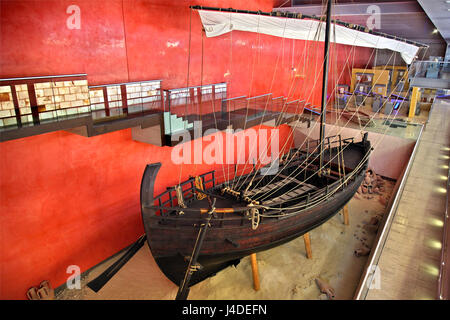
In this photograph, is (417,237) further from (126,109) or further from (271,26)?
(126,109)

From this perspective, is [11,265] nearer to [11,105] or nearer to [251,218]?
[11,105]

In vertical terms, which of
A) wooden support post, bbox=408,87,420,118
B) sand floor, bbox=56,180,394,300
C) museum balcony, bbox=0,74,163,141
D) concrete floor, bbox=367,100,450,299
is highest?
museum balcony, bbox=0,74,163,141

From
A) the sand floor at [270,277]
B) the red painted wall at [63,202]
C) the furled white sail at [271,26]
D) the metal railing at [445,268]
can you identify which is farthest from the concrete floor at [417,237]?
the red painted wall at [63,202]

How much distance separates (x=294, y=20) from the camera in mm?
7125

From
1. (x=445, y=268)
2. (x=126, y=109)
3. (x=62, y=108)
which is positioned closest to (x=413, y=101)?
(x=445, y=268)

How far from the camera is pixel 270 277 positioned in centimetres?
628

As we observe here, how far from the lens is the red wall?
477 cm

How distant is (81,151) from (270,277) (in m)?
4.65

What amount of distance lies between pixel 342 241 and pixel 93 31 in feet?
24.0

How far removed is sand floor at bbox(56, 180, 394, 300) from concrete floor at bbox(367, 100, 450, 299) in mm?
1280

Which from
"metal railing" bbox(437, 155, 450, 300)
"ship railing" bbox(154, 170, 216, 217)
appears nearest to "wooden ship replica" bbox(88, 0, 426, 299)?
"ship railing" bbox(154, 170, 216, 217)

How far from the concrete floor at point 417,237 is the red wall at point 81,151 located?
206 inches

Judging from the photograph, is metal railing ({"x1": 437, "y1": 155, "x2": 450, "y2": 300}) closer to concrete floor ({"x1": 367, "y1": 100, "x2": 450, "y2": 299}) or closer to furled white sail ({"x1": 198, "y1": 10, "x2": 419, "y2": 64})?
concrete floor ({"x1": 367, "y1": 100, "x2": 450, "y2": 299})

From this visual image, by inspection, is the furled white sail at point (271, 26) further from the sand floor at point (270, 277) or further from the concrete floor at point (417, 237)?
the sand floor at point (270, 277)
